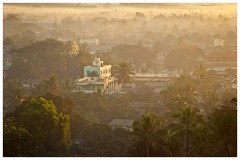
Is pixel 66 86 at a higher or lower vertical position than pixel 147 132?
higher

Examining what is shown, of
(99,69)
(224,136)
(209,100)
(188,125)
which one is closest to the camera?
(224,136)

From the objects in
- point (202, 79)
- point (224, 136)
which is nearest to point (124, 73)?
point (202, 79)

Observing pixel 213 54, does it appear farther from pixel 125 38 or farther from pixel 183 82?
pixel 125 38

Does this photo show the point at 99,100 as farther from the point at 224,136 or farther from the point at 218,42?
the point at 224,136

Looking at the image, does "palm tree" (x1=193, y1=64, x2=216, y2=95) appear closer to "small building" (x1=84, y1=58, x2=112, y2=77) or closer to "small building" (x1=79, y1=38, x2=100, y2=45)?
"small building" (x1=84, y1=58, x2=112, y2=77)

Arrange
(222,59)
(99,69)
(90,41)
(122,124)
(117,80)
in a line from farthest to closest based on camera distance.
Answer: (90,41), (99,69), (117,80), (222,59), (122,124)

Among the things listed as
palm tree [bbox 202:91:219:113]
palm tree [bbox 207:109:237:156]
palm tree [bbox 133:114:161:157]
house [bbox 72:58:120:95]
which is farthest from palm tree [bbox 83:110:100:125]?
palm tree [bbox 207:109:237:156]
